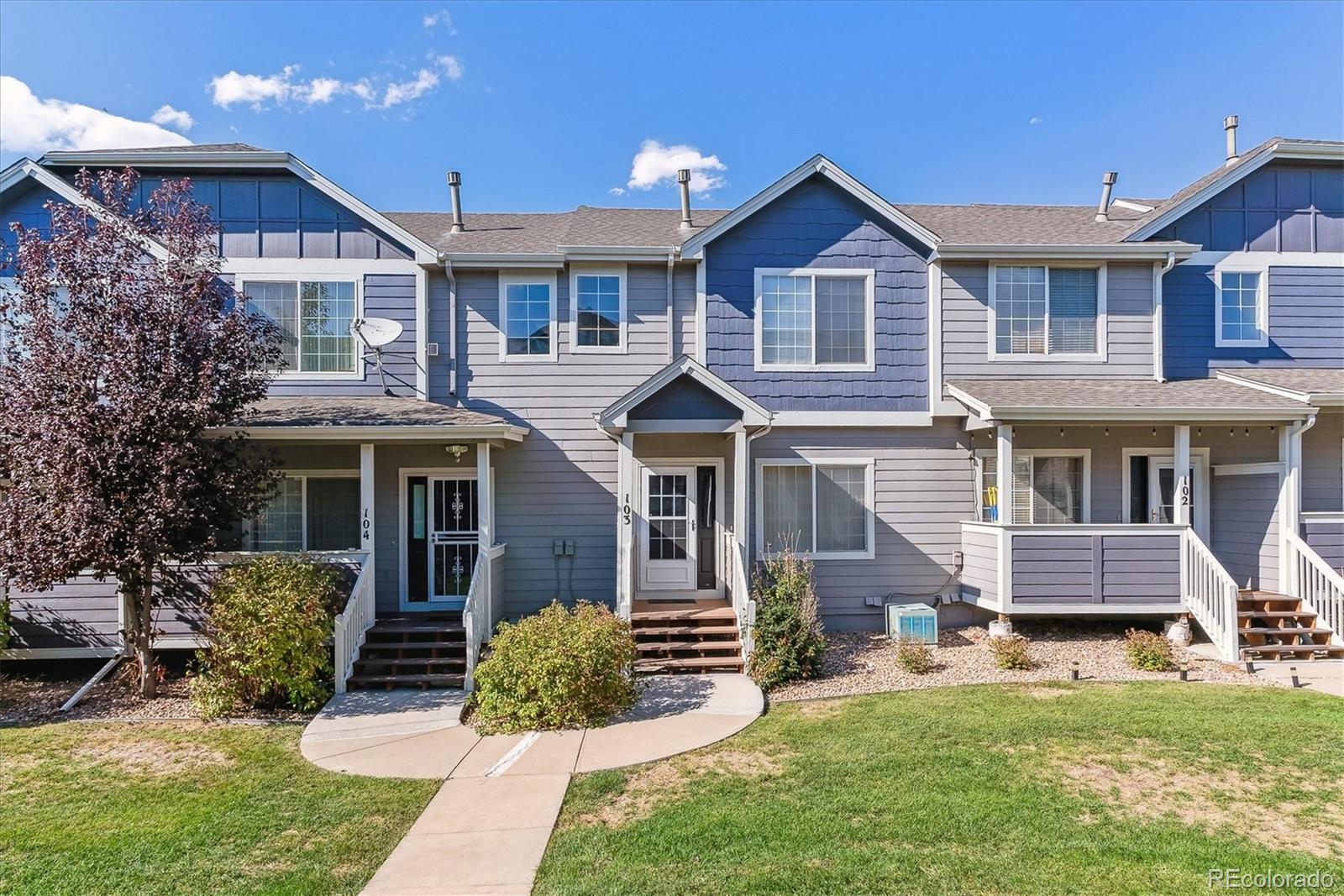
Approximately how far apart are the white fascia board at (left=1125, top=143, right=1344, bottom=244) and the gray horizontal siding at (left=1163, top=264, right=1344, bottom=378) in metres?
0.86

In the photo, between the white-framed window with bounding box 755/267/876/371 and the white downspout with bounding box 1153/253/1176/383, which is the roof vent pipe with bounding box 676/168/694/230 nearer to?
the white-framed window with bounding box 755/267/876/371

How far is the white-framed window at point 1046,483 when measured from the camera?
10844mm

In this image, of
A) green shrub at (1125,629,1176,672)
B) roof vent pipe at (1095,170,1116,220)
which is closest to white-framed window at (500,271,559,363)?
green shrub at (1125,629,1176,672)

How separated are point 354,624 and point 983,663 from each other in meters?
8.30

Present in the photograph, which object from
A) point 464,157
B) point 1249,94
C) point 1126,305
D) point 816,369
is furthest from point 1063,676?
point 464,157

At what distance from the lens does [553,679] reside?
7191 millimetres

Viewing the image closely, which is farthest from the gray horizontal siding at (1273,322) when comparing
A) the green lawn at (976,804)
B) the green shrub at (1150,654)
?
the green lawn at (976,804)

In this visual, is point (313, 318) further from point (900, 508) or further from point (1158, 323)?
point (1158, 323)

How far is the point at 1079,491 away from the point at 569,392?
8.45 m

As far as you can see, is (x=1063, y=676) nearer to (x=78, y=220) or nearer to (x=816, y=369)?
(x=816, y=369)

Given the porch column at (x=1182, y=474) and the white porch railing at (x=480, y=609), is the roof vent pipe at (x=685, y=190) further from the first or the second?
the porch column at (x=1182, y=474)

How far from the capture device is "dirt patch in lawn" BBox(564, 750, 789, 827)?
5.12m

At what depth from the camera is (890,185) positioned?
11594mm

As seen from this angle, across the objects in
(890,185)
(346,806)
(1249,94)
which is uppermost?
(1249,94)
